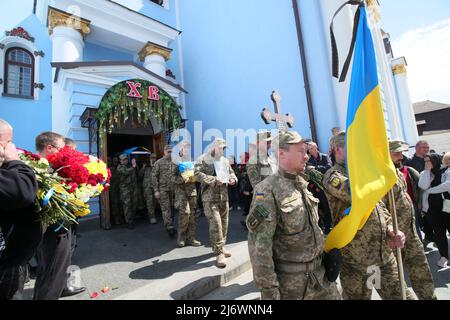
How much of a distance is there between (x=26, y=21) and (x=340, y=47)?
1095 centimetres

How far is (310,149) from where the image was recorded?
18.8 feet

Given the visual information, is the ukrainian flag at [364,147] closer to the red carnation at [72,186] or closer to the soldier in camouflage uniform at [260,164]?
the red carnation at [72,186]

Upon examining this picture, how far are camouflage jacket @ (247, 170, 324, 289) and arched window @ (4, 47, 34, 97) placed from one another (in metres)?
9.90

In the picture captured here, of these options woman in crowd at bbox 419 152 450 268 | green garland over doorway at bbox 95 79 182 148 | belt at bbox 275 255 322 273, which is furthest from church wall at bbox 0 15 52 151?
woman in crowd at bbox 419 152 450 268

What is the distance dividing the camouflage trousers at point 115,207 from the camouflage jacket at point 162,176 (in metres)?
1.96

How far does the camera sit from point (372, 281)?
6.91 ft

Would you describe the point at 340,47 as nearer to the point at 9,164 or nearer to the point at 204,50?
the point at 204,50

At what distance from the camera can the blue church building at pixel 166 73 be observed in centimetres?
682

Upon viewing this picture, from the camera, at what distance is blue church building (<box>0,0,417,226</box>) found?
22.4 feet

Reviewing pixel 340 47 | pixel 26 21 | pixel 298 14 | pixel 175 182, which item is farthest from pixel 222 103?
pixel 26 21

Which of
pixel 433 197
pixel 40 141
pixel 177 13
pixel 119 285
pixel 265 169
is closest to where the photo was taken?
pixel 40 141

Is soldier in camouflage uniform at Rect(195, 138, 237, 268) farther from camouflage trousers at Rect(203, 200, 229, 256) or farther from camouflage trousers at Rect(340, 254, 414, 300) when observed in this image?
camouflage trousers at Rect(340, 254, 414, 300)

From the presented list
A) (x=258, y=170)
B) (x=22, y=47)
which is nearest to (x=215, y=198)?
(x=258, y=170)
